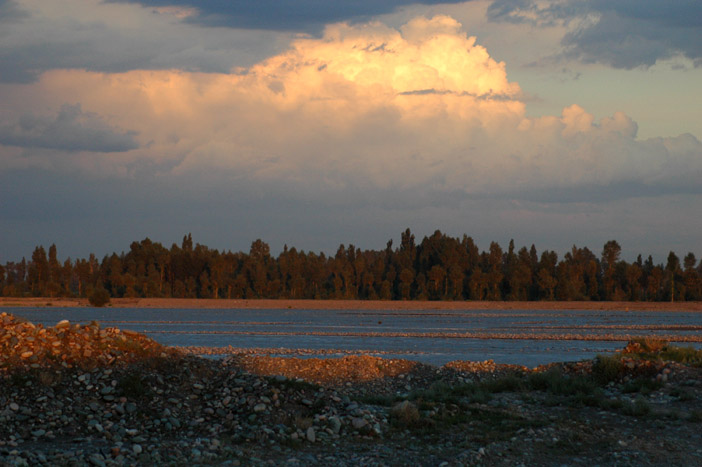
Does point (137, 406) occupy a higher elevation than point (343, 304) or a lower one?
higher

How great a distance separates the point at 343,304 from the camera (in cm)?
16300

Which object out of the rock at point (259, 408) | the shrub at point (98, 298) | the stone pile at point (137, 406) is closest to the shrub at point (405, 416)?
the stone pile at point (137, 406)

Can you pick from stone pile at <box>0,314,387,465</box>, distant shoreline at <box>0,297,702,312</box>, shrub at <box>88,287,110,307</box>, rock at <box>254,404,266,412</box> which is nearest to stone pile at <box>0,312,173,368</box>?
stone pile at <box>0,314,387,465</box>

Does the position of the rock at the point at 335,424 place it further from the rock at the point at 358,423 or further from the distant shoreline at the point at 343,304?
the distant shoreline at the point at 343,304

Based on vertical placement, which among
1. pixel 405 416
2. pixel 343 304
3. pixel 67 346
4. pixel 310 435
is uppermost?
pixel 67 346

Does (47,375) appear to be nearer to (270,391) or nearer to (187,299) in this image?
(270,391)

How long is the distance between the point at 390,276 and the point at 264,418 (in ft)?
523

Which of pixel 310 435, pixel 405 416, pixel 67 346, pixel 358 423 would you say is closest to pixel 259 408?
pixel 310 435

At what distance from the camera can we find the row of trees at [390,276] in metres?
164

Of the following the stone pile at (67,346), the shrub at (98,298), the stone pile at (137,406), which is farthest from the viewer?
the shrub at (98,298)

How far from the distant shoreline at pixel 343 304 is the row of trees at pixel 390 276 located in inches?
267

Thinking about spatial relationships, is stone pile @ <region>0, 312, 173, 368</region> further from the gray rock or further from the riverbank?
the gray rock

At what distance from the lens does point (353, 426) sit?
45.4ft

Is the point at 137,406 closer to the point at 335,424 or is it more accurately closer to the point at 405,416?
the point at 335,424
